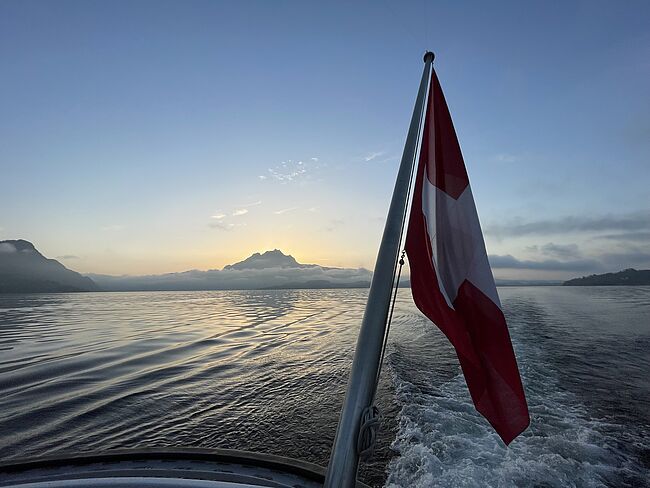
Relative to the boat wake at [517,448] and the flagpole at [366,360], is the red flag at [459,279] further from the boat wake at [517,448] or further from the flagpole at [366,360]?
the boat wake at [517,448]

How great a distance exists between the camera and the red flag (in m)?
2.18

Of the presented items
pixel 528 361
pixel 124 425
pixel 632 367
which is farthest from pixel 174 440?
pixel 632 367

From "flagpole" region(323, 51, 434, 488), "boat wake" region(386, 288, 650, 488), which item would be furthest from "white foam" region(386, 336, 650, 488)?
"flagpole" region(323, 51, 434, 488)

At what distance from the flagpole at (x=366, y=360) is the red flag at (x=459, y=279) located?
0.64 metres

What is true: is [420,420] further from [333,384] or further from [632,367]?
[632,367]

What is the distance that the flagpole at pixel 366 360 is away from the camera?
1.44m

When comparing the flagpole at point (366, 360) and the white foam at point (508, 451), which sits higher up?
the flagpole at point (366, 360)

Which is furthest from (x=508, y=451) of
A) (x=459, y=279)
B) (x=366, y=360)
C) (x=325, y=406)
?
(x=366, y=360)

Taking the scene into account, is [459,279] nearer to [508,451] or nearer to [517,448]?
[508,451]

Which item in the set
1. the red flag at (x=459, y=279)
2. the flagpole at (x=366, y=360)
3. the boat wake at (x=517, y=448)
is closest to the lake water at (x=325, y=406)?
the boat wake at (x=517, y=448)

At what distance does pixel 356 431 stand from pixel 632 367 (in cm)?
1435

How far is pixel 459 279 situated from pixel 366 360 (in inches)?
47.6

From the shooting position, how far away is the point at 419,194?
2641mm

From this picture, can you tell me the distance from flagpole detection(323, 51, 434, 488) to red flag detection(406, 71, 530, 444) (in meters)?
0.64
